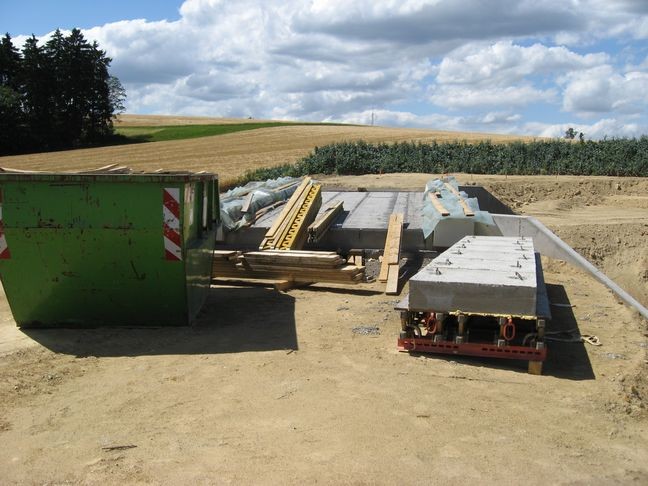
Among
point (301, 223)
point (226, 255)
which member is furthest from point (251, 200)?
point (226, 255)

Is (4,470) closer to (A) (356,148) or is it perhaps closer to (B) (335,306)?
(B) (335,306)

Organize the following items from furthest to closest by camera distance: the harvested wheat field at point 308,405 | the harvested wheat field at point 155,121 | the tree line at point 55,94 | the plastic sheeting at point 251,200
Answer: the harvested wheat field at point 155,121, the tree line at point 55,94, the plastic sheeting at point 251,200, the harvested wheat field at point 308,405

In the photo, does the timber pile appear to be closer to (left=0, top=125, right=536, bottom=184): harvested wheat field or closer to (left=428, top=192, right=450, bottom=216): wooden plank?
(left=428, top=192, right=450, bottom=216): wooden plank

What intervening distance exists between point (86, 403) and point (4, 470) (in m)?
1.01

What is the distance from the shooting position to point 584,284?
30.1 feet

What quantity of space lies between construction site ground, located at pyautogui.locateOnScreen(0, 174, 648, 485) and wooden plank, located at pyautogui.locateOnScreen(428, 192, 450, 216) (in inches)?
113

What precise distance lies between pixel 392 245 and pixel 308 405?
5.18m

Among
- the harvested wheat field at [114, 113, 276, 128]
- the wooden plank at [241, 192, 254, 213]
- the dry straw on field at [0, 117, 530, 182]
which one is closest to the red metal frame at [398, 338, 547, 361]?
the wooden plank at [241, 192, 254, 213]

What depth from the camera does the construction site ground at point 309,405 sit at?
3.74m

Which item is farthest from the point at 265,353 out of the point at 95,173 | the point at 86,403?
→ the point at 95,173

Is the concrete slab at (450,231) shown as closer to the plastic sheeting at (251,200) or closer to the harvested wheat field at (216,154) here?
the plastic sheeting at (251,200)

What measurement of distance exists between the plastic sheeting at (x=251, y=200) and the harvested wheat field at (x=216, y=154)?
11429 mm

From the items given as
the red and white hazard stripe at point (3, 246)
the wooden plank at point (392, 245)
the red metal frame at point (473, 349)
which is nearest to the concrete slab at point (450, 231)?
the wooden plank at point (392, 245)

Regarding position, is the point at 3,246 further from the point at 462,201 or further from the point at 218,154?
the point at 218,154
